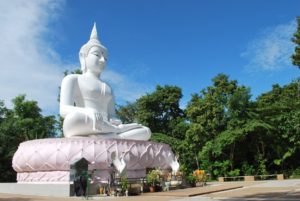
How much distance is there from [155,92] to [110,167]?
20564mm

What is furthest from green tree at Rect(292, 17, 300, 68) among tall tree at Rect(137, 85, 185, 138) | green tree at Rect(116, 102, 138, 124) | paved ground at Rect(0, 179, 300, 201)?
green tree at Rect(116, 102, 138, 124)

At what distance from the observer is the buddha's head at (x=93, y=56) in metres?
19.8

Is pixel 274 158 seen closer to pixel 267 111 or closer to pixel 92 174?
pixel 267 111

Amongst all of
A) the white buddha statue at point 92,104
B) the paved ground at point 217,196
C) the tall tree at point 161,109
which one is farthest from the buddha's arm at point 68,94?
the tall tree at point 161,109

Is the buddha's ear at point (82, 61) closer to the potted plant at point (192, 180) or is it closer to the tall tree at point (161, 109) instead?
the potted plant at point (192, 180)

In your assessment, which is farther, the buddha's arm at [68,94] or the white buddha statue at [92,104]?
the buddha's arm at [68,94]

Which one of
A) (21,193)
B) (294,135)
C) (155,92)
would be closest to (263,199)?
(21,193)

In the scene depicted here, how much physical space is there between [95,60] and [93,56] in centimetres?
27

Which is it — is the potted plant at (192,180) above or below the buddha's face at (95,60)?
below

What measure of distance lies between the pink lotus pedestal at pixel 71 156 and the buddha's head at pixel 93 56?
4.53 meters

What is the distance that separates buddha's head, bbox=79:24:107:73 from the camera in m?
19.8

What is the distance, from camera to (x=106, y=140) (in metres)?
16.8

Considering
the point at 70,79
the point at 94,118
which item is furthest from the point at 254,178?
the point at 70,79

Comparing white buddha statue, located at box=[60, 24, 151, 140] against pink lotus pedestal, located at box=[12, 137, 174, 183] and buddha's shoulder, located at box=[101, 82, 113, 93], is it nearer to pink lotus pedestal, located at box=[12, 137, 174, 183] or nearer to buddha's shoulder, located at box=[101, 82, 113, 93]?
buddha's shoulder, located at box=[101, 82, 113, 93]
